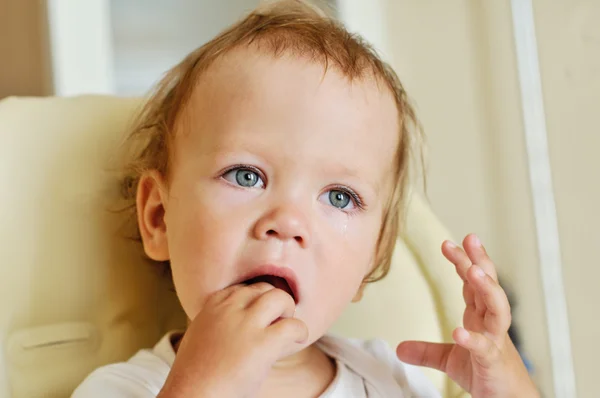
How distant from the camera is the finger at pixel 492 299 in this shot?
0.75 m

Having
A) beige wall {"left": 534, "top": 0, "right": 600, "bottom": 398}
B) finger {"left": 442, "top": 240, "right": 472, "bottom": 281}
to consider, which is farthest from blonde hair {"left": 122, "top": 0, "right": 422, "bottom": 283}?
beige wall {"left": 534, "top": 0, "right": 600, "bottom": 398}

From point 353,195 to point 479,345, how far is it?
0.20 metres

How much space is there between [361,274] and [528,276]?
2.57 feet

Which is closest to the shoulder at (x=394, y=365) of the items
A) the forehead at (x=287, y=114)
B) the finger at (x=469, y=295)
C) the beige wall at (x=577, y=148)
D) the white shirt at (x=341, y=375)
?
the white shirt at (x=341, y=375)

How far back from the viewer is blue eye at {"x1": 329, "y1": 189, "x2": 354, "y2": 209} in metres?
0.75

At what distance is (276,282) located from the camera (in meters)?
0.70

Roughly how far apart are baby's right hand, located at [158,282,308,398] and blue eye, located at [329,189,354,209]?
0.47ft

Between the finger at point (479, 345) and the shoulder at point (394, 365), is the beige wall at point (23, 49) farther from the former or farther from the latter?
the finger at point (479, 345)

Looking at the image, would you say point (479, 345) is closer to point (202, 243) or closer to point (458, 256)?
point (458, 256)

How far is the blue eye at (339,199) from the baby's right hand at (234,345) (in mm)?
144

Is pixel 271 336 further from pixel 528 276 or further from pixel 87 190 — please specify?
pixel 528 276

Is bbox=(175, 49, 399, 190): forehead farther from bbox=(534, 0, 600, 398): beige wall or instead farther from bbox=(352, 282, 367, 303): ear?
bbox=(534, 0, 600, 398): beige wall

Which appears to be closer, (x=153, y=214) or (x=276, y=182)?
(x=276, y=182)

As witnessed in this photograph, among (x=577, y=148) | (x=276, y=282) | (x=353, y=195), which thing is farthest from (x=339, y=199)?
(x=577, y=148)
